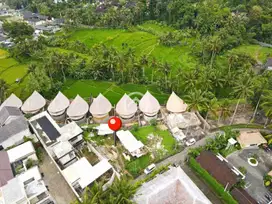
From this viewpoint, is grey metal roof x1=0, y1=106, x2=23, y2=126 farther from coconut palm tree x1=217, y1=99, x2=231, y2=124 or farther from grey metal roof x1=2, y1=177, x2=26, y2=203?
coconut palm tree x1=217, y1=99, x2=231, y2=124

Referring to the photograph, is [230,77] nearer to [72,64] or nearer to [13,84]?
[72,64]

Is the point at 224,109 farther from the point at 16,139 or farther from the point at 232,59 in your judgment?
the point at 16,139

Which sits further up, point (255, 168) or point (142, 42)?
point (142, 42)

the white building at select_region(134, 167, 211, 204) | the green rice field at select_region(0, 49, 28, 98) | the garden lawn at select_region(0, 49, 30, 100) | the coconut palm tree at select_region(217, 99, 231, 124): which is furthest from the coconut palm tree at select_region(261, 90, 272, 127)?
the green rice field at select_region(0, 49, 28, 98)

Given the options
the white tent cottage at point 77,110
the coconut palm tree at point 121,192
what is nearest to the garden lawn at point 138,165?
the coconut palm tree at point 121,192

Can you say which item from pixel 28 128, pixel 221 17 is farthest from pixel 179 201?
pixel 221 17

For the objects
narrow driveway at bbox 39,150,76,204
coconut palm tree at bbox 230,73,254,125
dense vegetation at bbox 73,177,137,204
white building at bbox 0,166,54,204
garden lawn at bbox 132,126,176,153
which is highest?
coconut palm tree at bbox 230,73,254,125

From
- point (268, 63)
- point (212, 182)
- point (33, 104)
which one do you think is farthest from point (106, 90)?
point (268, 63)

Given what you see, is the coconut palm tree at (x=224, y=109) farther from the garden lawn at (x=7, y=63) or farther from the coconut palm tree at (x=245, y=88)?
the garden lawn at (x=7, y=63)
